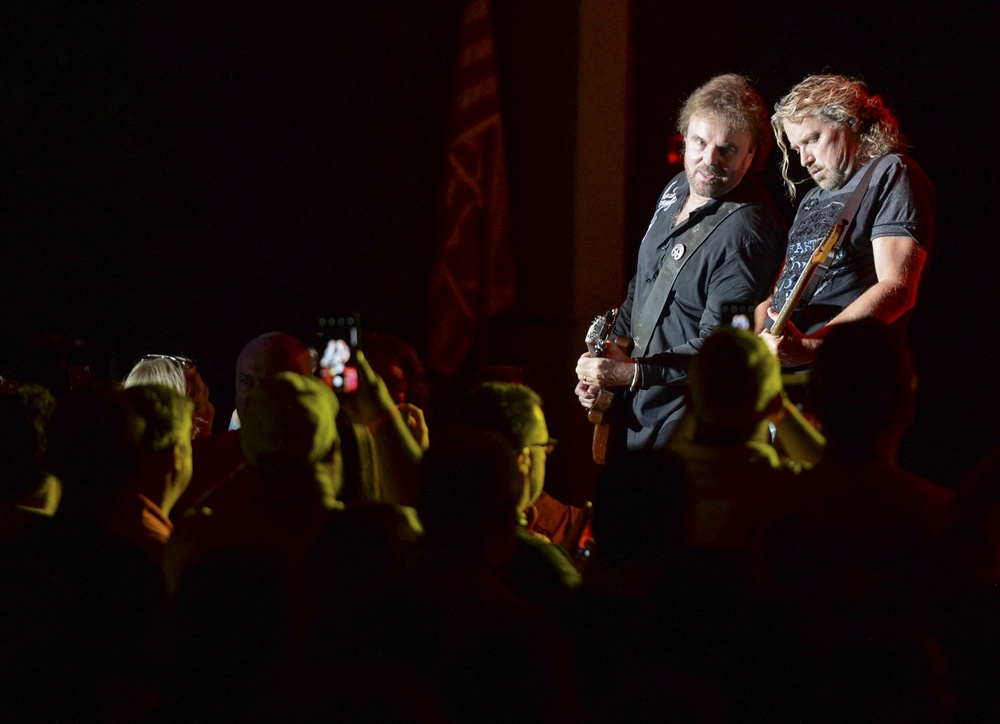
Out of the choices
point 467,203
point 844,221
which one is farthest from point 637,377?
point 467,203

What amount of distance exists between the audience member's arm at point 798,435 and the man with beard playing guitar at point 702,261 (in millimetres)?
906

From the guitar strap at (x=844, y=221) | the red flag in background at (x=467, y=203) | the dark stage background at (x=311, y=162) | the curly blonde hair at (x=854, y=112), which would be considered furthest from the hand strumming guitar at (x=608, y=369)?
the red flag in background at (x=467, y=203)

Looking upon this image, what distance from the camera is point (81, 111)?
5.19m

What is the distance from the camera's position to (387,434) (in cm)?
236

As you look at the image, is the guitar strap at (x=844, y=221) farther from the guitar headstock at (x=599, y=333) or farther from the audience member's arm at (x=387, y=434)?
the audience member's arm at (x=387, y=434)

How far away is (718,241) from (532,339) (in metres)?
2.52

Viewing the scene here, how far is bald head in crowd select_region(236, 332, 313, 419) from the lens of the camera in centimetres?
342

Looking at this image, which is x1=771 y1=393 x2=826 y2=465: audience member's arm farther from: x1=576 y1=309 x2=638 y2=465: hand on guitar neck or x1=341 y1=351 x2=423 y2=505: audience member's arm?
x1=576 y1=309 x2=638 y2=465: hand on guitar neck

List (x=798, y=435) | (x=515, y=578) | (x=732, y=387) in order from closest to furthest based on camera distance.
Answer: (x=515, y=578), (x=732, y=387), (x=798, y=435)

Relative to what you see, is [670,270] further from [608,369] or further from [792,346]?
[792,346]

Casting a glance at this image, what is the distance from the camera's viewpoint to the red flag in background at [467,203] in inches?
208

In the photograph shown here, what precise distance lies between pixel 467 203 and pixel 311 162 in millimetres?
782

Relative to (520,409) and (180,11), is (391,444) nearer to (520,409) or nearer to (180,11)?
(520,409)

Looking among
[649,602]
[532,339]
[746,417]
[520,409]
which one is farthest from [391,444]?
[532,339]
